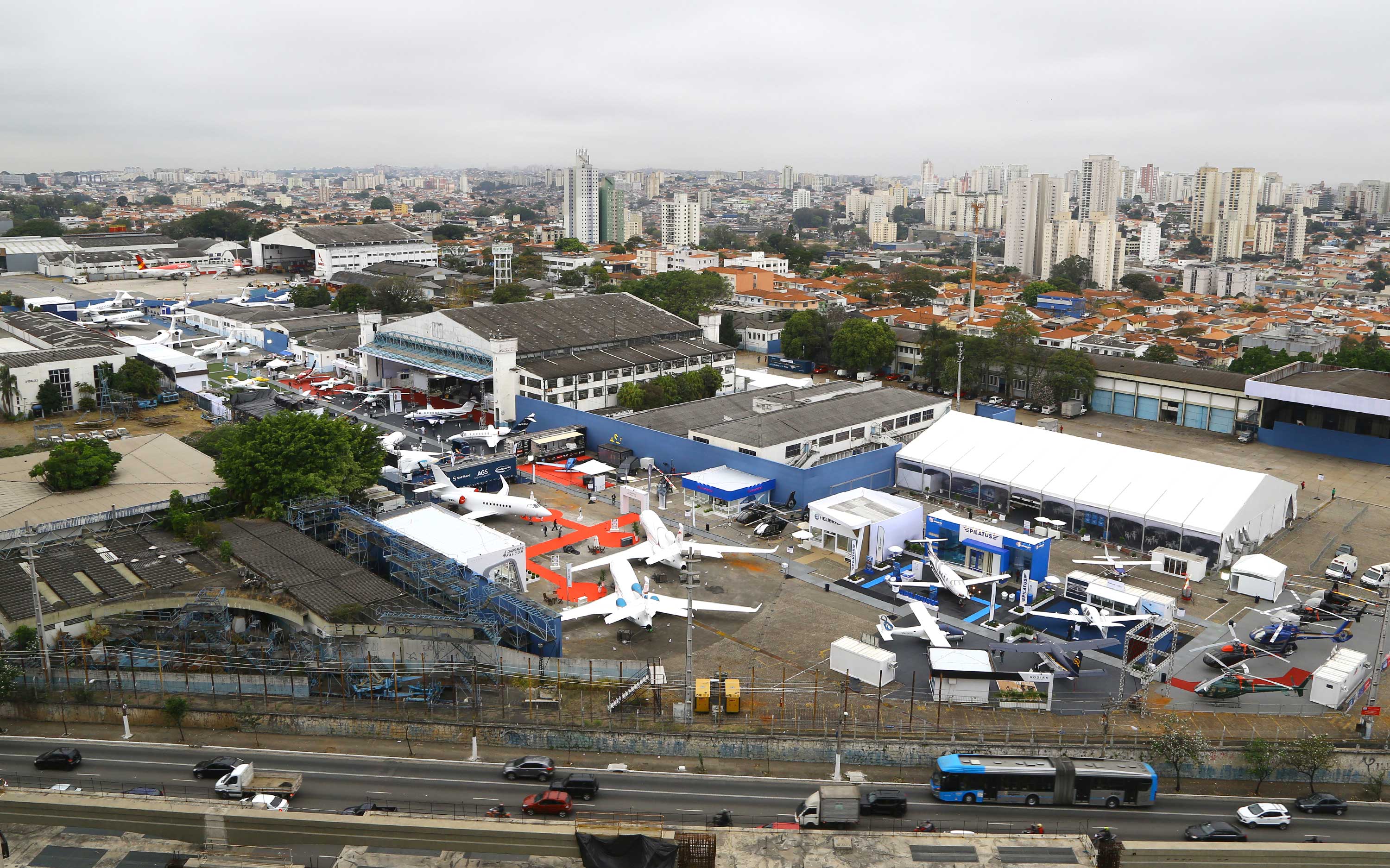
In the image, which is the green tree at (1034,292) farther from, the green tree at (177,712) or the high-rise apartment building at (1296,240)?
the high-rise apartment building at (1296,240)

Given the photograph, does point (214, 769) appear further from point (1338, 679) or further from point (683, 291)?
point (683, 291)

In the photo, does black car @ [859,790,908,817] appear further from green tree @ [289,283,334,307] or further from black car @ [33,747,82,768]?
green tree @ [289,283,334,307]

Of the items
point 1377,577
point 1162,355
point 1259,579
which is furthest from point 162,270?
point 1377,577

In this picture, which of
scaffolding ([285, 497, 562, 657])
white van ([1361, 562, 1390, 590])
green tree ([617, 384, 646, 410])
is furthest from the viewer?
green tree ([617, 384, 646, 410])

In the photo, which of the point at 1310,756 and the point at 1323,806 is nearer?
the point at 1323,806

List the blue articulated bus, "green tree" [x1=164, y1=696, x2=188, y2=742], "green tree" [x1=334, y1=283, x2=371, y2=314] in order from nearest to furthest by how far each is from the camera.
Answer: the blue articulated bus
"green tree" [x1=164, y1=696, x2=188, y2=742]
"green tree" [x1=334, y1=283, x2=371, y2=314]

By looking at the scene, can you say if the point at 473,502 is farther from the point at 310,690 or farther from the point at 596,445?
the point at 310,690

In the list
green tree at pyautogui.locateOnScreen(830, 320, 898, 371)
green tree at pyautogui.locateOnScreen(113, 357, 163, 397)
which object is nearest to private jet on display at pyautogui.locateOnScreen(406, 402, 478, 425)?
green tree at pyautogui.locateOnScreen(113, 357, 163, 397)
